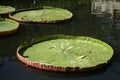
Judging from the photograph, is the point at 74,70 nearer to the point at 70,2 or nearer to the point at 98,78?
the point at 98,78

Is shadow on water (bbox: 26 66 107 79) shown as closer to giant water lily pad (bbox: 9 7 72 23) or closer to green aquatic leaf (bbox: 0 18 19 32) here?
green aquatic leaf (bbox: 0 18 19 32)

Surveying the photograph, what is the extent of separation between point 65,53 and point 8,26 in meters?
3.74

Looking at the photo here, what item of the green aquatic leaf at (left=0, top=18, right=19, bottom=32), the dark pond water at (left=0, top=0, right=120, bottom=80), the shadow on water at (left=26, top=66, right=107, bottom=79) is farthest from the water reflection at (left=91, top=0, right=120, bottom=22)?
the shadow on water at (left=26, top=66, right=107, bottom=79)

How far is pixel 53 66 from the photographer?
7535mm

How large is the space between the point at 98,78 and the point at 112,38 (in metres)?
3.39

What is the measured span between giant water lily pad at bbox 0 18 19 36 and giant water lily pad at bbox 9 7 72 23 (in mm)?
698

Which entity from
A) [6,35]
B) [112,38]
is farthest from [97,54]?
[6,35]

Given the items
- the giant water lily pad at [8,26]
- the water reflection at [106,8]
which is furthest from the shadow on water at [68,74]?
the water reflection at [106,8]

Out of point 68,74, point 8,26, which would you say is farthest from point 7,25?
point 68,74

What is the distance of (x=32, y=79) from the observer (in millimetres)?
7238

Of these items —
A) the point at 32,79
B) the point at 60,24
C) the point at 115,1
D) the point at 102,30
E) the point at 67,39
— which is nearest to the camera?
the point at 32,79

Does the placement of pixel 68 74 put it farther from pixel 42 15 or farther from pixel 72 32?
pixel 42 15

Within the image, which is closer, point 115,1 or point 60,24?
point 60,24

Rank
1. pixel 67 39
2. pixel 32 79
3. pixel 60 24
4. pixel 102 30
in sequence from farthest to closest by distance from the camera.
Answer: pixel 60 24 → pixel 102 30 → pixel 67 39 → pixel 32 79
